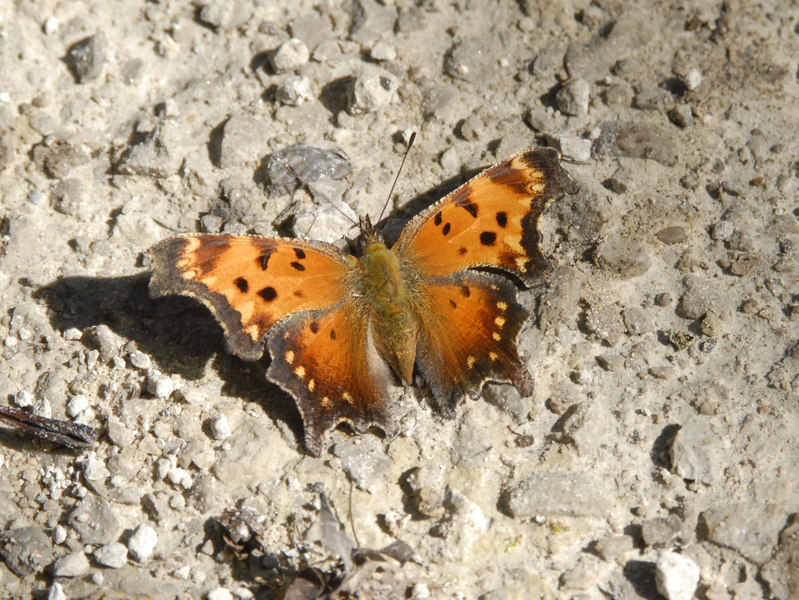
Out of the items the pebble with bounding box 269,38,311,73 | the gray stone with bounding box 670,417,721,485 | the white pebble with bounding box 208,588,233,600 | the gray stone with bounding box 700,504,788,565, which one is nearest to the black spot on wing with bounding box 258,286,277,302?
the white pebble with bounding box 208,588,233,600

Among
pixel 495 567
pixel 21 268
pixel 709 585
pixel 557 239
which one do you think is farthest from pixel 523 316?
pixel 21 268

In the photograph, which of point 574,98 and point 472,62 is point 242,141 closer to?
point 472,62

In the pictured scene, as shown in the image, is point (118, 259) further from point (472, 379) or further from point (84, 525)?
point (472, 379)

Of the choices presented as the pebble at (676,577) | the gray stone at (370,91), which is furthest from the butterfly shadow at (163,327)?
the pebble at (676,577)

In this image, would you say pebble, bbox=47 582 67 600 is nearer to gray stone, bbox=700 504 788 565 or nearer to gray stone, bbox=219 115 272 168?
gray stone, bbox=219 115 272 168

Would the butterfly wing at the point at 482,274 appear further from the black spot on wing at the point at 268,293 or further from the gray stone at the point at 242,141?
the gray stone at the point at 242,141
